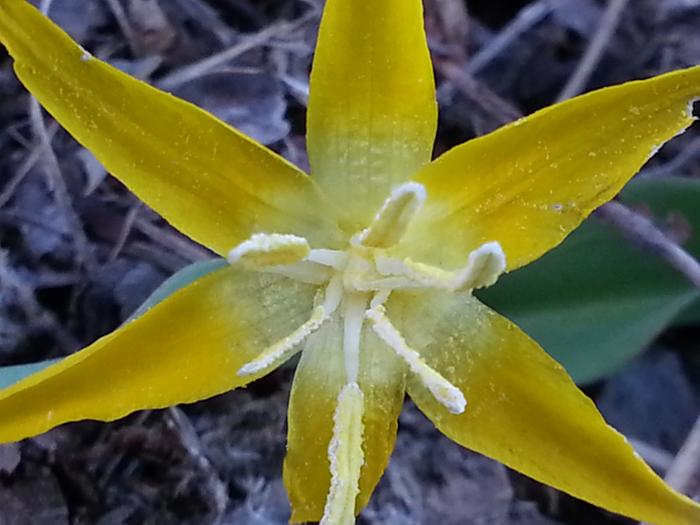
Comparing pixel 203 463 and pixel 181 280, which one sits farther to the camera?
pixel 203 463

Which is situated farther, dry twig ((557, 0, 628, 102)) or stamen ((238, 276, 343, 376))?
dry twig ((557, 0, 628, 102))

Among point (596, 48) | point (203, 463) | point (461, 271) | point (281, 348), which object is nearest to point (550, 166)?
point (461, 271)

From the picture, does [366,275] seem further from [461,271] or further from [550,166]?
[550,166]

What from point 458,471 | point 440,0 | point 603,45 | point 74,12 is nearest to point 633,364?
point 458,471

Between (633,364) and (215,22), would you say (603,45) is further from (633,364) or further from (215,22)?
(215,22)

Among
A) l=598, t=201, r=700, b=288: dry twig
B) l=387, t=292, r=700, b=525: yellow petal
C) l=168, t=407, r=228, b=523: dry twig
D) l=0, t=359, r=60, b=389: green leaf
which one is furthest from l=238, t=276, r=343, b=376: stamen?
l=598, t=201, r=700, b=288: dry twig

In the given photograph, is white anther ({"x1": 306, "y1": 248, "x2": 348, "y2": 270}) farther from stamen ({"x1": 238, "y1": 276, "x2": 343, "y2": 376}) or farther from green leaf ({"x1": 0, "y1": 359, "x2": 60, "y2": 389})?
green leaf ({"x1": 0, "y1": 359, "x2": 60, "y2": 389})

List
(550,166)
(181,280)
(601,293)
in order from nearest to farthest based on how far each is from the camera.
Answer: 1. (550,166)
2. (181,280)
3. (601,293)
